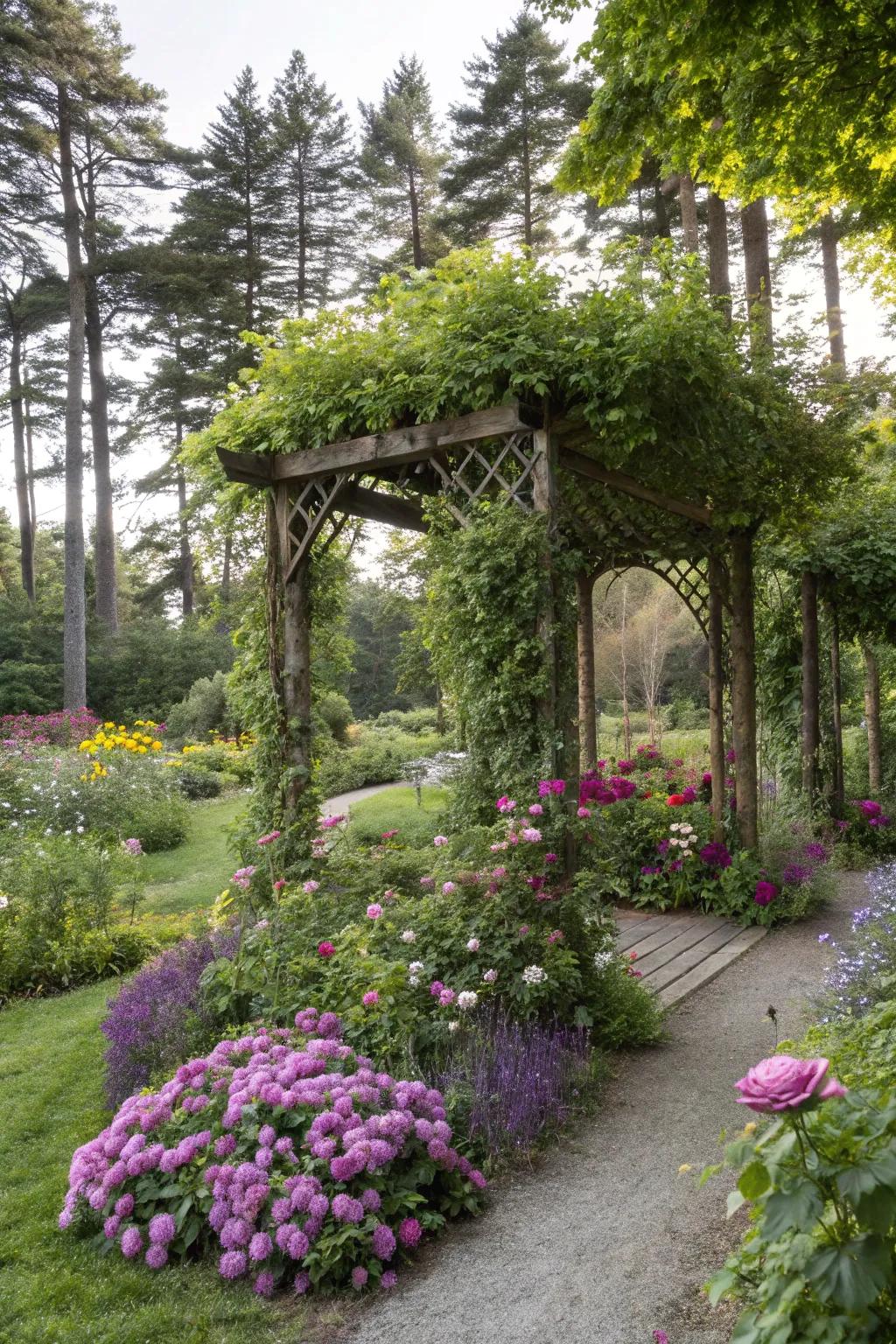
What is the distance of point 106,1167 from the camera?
9.39 feet

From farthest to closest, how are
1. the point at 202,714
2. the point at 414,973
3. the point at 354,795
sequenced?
the point at 202,714, the point at 354,795, the point at 414,973

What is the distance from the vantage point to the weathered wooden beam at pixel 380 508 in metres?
5.36

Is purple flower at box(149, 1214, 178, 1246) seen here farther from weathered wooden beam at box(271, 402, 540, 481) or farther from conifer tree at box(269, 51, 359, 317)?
conifer tree at box(269, 51, 359, 317)

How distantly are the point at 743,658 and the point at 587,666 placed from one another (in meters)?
1.31

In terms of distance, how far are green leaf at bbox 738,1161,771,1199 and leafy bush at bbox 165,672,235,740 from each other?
47.4ft

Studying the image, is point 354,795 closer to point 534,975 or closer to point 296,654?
point 296,654

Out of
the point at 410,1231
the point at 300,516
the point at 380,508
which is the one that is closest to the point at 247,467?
the point at 300,516

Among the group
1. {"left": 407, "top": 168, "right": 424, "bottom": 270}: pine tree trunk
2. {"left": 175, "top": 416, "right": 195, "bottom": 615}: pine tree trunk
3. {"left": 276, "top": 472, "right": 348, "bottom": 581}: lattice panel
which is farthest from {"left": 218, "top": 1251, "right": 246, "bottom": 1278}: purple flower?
{"left": 175, "top": 416, "right": 195, "bottom": 615}: pine tree trunk

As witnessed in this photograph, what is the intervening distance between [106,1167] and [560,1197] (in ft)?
4.80

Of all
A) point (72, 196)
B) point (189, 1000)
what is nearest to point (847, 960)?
point (189, 1000)

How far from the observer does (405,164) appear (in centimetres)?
1463

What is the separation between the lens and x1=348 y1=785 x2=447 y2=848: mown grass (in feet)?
23.2

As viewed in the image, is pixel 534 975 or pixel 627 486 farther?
pixel 627 486

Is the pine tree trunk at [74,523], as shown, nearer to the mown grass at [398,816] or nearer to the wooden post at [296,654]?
the mown grass at [398,816]
